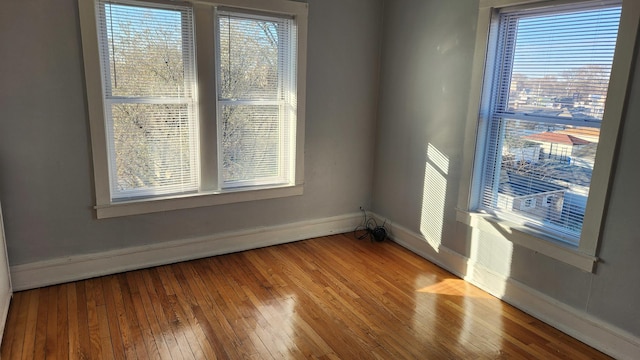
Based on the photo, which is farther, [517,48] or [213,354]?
[517,48]

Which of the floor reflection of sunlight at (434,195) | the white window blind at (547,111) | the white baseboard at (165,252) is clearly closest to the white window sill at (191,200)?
the white baseboard at (165,252)

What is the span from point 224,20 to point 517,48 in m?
2.13

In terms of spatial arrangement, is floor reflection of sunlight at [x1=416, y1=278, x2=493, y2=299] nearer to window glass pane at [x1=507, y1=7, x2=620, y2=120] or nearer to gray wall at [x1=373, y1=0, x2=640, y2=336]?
gray wall at [x1=373, y1=0, x2=640, y2=336]

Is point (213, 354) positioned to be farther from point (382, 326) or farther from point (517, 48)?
point (517, 48)

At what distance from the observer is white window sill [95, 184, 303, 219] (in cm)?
321

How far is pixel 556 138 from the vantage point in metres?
2.76

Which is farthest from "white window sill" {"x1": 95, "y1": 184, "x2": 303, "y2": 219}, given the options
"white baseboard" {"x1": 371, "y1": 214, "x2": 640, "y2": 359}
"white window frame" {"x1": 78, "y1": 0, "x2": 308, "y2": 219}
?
"white baseboard" {"x1": 371, "y1": 214, "x2": 640, "y2": 359}

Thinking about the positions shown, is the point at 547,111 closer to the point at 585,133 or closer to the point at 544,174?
the point at 585,133

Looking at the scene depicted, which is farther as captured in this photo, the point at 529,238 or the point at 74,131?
the point at 74,131

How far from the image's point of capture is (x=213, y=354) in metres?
2.41

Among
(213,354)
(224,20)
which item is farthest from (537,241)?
(224,20)

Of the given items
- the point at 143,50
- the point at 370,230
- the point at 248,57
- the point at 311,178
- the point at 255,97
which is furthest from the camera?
the point at 370,230

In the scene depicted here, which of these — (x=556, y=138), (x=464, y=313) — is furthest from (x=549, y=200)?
(x=464, y=313)

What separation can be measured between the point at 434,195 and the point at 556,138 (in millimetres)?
1112
